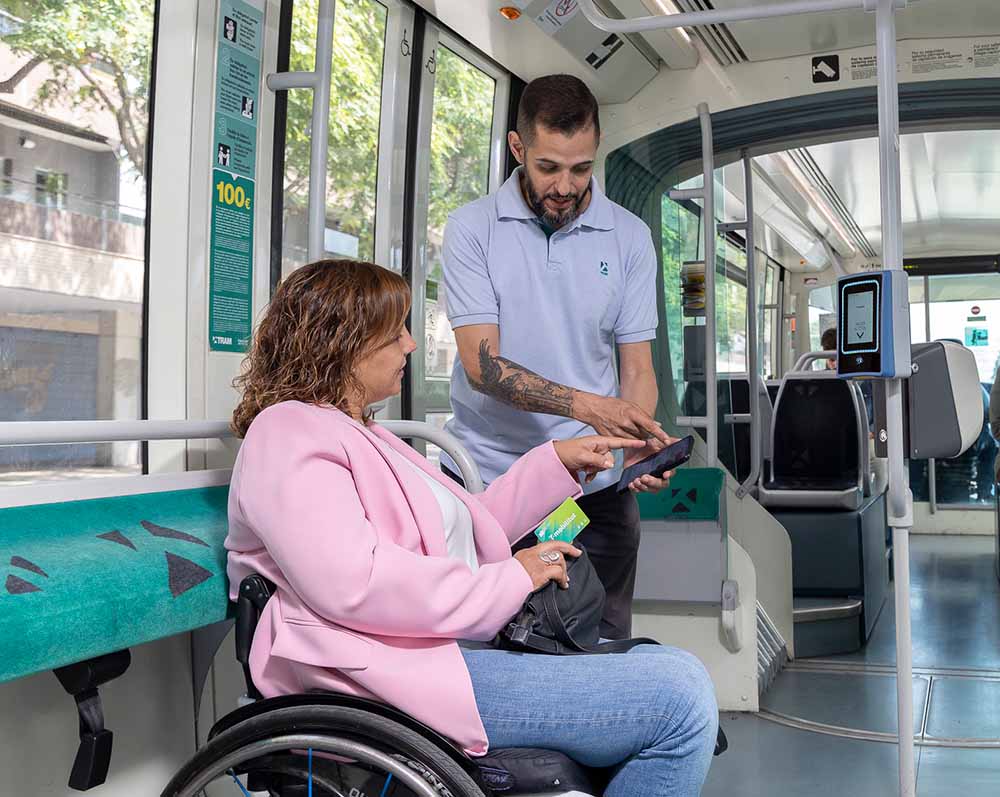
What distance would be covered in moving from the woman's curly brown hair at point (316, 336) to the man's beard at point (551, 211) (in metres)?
0.70

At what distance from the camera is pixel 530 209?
2.50 m

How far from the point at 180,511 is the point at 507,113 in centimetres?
258

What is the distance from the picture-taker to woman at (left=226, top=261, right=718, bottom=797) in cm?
158

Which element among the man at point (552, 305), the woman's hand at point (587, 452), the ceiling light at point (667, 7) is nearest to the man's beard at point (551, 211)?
the man at point (552, 305)

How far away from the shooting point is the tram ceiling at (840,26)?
378 cm

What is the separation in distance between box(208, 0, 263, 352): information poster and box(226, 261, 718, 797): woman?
2.77ft

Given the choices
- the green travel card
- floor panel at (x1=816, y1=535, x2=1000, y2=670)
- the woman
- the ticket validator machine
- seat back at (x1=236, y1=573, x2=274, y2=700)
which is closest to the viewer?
the woman

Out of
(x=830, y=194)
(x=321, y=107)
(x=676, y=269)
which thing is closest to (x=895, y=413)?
(x=321, y=107)

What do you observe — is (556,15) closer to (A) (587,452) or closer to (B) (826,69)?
(B) (826,69)

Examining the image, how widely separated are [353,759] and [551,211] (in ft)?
4.40

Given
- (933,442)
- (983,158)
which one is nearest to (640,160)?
(933,442)

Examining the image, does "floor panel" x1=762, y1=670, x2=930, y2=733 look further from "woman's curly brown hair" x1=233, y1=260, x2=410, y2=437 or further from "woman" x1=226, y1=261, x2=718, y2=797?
"woman's curly brown hair" x1=233, y1=260, x2=410, y2=437

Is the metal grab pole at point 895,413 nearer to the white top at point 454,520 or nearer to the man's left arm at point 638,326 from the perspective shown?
the man's left arm at point 638,326

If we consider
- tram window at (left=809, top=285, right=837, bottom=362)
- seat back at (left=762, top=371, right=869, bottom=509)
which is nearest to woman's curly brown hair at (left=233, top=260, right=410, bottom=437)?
seat back at (left=762, top=371, right=869, bottom=509)
